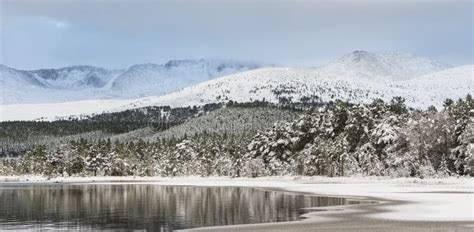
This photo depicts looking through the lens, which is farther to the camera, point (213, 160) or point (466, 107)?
point (213, 160)

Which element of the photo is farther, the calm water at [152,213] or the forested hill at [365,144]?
the forested hill at [365,144]

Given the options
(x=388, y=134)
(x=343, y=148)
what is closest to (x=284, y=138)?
(x=343, y=148)

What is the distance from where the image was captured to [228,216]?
58.6 meters

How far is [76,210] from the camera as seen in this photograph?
69.4 metres

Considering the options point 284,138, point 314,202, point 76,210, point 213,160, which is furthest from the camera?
point 213,160

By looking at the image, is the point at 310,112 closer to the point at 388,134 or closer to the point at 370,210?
the point at 388,134

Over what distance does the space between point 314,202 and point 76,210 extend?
26.1m

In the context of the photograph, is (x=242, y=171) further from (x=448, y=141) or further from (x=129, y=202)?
(x=129, y=202)

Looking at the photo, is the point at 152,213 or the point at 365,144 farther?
the point at 365,144

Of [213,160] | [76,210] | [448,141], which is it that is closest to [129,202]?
[76,210]

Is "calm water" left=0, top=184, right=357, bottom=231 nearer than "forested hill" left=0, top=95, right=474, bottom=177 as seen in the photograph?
Yes

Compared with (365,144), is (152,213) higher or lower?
lower

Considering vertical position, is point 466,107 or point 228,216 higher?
point 466,107

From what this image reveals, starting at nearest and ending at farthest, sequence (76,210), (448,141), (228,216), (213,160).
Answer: (228,216) < (76,210) < (448,141) < (213,160)
